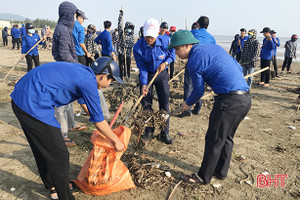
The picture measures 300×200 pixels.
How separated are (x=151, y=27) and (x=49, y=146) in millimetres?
2312

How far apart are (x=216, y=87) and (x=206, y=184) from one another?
1391 mm

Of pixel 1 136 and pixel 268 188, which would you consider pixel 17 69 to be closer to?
pixel 1 136

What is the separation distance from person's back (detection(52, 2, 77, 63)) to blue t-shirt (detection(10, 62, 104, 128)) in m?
1.63

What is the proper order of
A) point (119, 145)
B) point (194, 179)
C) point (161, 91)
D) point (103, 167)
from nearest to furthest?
point (119, 145), point (103, 167), point (194, 179), point (161, 91)

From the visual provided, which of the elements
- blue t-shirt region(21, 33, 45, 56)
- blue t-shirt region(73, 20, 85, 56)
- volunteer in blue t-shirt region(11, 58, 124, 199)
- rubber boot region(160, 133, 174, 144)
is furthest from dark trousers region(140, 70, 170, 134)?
blue t-shirt region(21, 33, 45, 56)

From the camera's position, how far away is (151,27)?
3.30 metres

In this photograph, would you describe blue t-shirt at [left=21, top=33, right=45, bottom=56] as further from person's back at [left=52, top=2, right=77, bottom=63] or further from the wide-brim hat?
the wide-brim hat

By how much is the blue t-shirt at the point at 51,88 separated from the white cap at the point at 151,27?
171 cm

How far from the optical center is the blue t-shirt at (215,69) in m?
2.43

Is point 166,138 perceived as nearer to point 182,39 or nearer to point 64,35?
point 182,39

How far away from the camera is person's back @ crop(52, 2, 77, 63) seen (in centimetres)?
340

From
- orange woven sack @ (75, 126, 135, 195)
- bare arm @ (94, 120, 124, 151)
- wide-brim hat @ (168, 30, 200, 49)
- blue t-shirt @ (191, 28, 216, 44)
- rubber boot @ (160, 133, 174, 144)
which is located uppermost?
blue t-shirt @ (191, 28, 216, 44)

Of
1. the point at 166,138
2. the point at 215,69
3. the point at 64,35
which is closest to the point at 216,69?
the point at 215,69

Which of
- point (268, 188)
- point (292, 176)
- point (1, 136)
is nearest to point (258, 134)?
point (292, 176)
